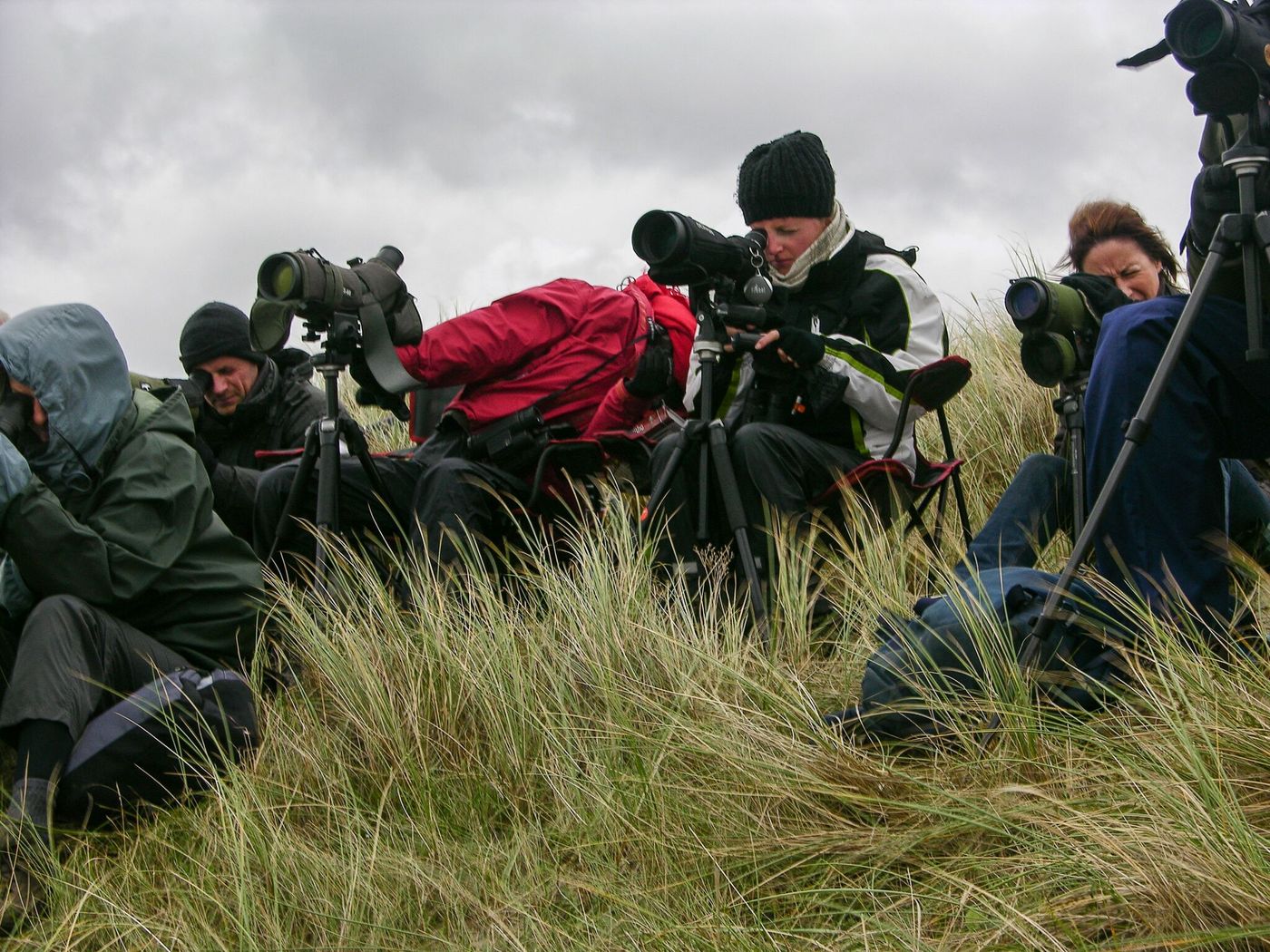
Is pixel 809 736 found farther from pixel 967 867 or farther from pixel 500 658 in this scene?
pixel 500 658

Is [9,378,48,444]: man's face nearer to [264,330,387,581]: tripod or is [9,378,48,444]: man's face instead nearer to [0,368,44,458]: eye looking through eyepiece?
[0,368,44,458]: eye looking through eyepiece

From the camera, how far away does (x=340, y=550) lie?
4238 millimetres

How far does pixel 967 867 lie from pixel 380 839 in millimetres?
1256

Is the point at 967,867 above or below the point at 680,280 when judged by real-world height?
below

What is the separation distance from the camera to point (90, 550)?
140 inches

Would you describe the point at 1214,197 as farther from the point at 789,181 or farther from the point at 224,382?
the point at 224,382

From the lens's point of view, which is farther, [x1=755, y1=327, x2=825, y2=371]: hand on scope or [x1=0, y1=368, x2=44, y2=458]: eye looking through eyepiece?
[x1=755, y1=327, x2=825, y2=371]: hand on scope

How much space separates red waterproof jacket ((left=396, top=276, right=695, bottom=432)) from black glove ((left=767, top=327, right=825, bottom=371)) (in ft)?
2.63

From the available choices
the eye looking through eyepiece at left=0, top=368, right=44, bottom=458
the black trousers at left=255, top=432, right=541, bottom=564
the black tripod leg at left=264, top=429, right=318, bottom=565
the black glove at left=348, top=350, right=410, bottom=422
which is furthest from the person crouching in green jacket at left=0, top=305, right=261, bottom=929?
the black trousers at left=255, top=432, right=541, bottom=564

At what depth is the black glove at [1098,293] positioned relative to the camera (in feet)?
13.0

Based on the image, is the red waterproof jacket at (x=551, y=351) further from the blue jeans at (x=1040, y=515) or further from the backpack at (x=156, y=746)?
the backpack at (x=156, y=746)

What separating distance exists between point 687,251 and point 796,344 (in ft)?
1.36

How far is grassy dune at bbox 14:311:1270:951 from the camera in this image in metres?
2.24

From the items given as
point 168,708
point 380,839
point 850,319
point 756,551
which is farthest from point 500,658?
point 850,319
